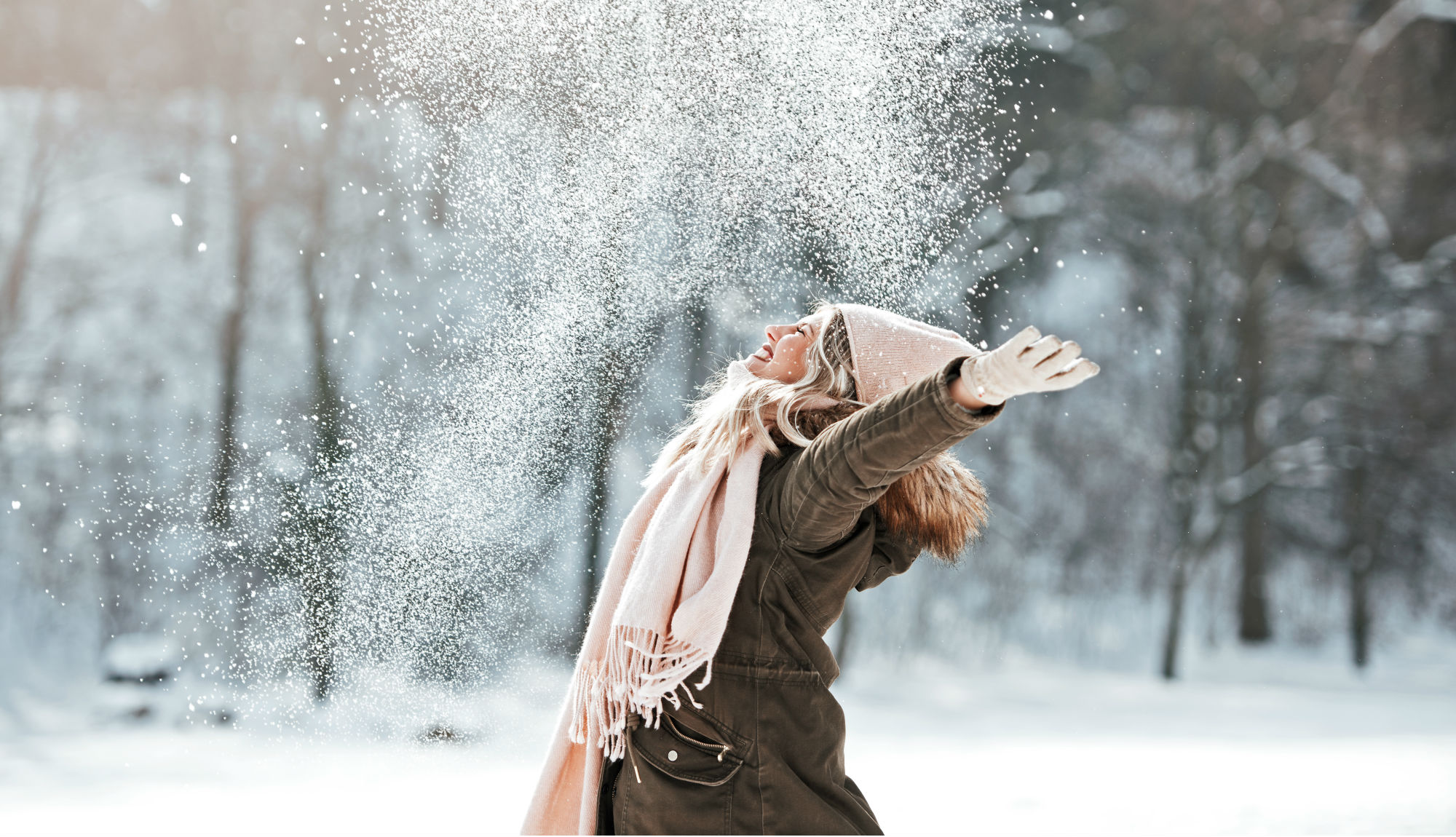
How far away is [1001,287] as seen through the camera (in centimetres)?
567

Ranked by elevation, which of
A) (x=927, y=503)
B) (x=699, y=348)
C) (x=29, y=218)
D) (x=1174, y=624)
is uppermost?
(x=29, y=218)

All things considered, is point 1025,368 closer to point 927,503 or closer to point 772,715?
point 927,503

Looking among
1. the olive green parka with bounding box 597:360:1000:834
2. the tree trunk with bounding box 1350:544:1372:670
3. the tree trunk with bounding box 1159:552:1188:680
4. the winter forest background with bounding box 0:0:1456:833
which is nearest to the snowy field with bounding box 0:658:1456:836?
the winter forest background with bounding box 0:0:1456:833

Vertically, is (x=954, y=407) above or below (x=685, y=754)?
above

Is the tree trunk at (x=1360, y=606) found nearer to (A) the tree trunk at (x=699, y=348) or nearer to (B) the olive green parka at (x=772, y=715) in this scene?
(A) the tree trunk at (x=699, y=348)

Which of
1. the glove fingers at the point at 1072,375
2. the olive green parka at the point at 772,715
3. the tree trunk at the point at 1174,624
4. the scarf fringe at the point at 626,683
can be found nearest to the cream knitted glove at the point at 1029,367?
the glove fingers at the point at 1072,375

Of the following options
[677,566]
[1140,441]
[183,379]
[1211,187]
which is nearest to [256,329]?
[183,379]

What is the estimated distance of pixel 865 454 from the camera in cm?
109

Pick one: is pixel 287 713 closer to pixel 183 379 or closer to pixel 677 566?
pixel 183 379

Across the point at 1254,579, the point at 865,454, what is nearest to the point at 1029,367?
the point at 865,454

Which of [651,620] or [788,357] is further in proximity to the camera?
[788,357]

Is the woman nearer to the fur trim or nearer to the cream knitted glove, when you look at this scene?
the fur trim

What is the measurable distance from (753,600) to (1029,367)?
0.58 m

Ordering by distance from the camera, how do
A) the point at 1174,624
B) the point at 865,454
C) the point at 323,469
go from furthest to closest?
1. the point at 1174,624
2. the point at 323,469
3. the point at 865,454
